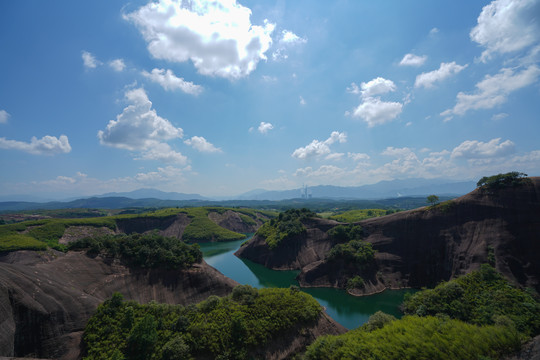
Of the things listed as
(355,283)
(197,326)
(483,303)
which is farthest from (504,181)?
(197,326)

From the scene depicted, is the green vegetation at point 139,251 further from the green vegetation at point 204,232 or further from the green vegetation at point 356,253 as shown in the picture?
the green vegetation at point 204,232

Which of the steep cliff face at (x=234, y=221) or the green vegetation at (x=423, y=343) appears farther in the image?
the steep cliff face at (x=234, y=221)

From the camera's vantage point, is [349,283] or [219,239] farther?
[219,239]

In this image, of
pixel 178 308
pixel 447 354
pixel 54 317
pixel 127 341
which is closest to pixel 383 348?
pixel 447 354

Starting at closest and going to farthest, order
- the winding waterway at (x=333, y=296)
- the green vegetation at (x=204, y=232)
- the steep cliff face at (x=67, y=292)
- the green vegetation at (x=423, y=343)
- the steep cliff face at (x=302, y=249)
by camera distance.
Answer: the green vegetation at (x=423, y=343)
the steep cliff face at (x=67, y=292)
the winding waterway at (x=333, y=296)
the steep cliff face at (x=302, y=249)
the green vegetation at (x=204, y=232)

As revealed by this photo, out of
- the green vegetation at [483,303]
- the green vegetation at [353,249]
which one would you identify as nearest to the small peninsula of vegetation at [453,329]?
the green vegetation at [483,303]

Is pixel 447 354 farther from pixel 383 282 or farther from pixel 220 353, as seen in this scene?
pixel 383 282
